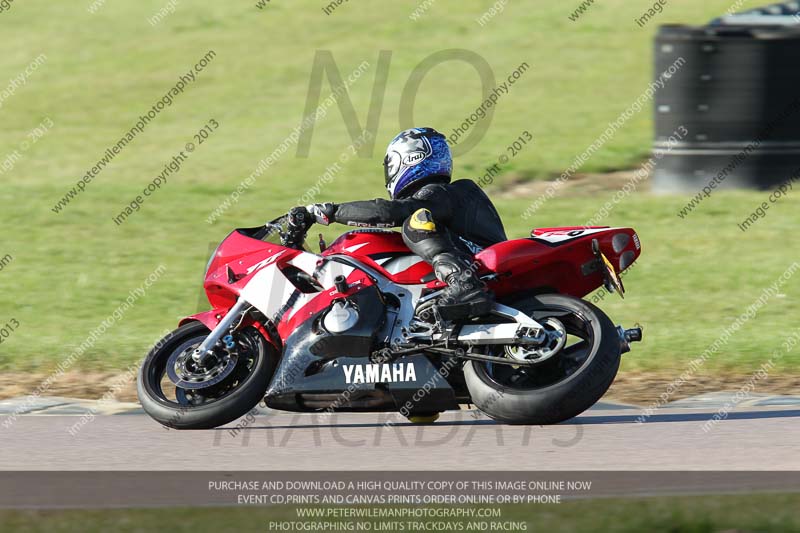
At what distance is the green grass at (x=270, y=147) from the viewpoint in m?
11.8

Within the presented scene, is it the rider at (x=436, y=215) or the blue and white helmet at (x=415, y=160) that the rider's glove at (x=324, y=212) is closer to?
the rider at (x=436, y=215)

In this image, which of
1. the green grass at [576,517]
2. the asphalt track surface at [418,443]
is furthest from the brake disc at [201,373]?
the green grass at [576,517]

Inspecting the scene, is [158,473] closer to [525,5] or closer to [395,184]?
[395,184]

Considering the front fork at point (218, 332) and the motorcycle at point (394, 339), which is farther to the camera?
the front fork at point (218, 332)

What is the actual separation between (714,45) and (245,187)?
633 centimetres

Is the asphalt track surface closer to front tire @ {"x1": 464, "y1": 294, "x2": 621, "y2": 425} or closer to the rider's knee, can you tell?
front tire @ {"x1": 464, "y1": 294, "x2": 621, "y2": 425}

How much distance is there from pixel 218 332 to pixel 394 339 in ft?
3.27

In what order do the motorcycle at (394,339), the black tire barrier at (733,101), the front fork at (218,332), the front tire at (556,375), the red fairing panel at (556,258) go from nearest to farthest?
the front tire at (556,375) < the motorcycle at (394,339) < the red fairing panel at (556,258) < the front fork at (218,332) < the black tire barrier at (733,101)

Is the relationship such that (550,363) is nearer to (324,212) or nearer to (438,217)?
(438,217)

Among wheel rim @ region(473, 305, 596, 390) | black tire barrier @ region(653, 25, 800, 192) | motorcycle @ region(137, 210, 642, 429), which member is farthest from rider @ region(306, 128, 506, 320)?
black tire barrier @ region(653, 25, 800, 192)

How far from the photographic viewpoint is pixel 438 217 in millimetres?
7609

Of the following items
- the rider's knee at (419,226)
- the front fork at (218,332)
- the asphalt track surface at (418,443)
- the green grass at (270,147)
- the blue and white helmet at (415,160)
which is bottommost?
the green grass at (270,147)

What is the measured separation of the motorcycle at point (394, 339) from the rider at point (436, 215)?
149mm

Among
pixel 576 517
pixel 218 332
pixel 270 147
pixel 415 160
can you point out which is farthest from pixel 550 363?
pixel 270 147
